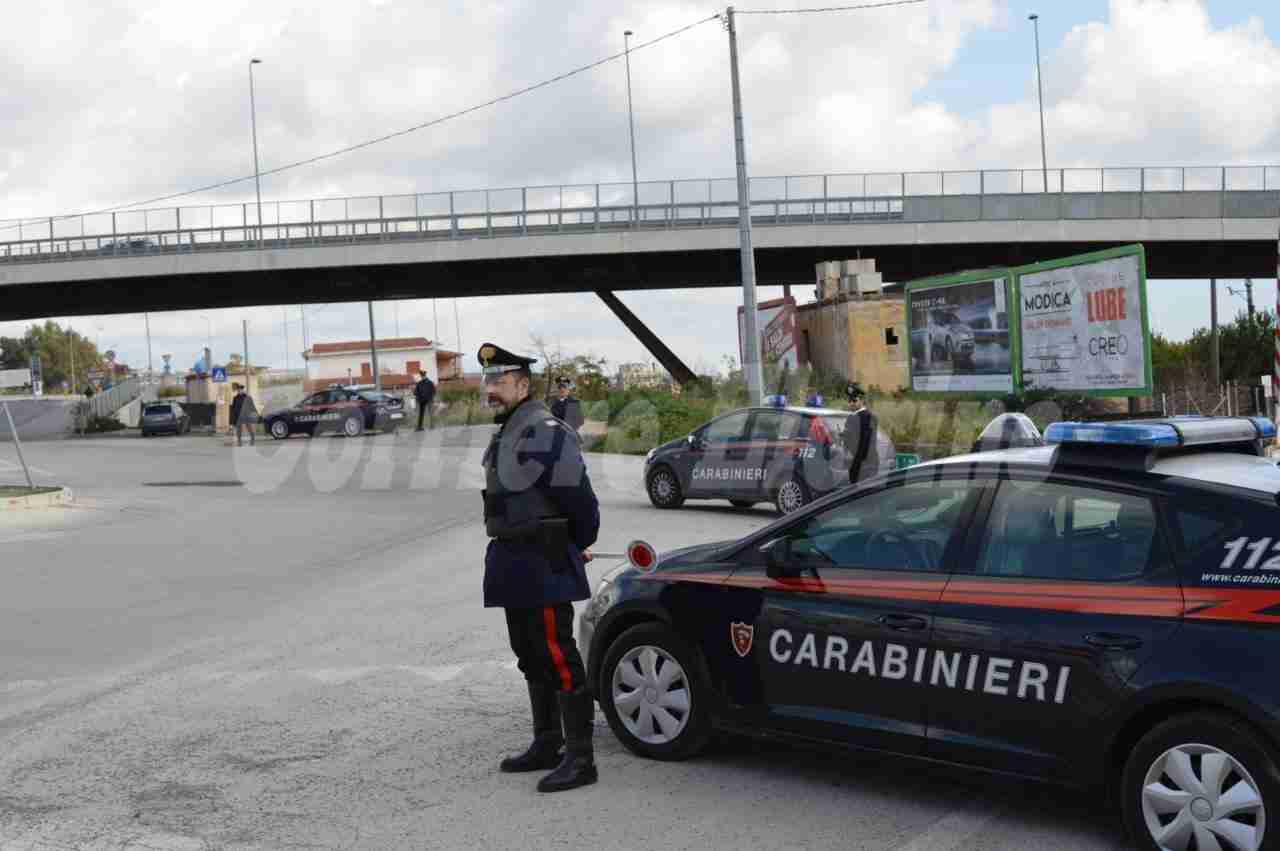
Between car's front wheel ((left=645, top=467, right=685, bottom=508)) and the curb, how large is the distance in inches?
367

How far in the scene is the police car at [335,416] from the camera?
41.7 meters

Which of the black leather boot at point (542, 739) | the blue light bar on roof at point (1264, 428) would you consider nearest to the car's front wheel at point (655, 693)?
the black leather boot at point (542, 739)

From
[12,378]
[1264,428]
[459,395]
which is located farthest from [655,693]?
[459,395]

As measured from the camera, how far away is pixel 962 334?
3114 centimetres

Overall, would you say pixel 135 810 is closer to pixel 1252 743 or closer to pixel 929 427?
pixel 1252 743

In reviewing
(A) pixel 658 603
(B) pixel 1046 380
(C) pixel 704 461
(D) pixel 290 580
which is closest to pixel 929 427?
(B) pixel 1046 380

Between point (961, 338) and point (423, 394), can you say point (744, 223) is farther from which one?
point (423, 394)

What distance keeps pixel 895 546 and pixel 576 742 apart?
1.57m

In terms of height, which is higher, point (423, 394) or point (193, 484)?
point (423, 394)

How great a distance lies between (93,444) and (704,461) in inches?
1190

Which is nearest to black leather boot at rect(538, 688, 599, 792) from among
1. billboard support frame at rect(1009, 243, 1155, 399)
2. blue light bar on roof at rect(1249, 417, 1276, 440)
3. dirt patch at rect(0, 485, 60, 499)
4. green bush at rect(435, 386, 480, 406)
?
blue light bar on roof at rect(1249, 417, 1276, 440)

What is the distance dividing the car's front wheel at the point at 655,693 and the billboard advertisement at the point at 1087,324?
20225mm

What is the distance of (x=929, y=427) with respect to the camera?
2773 cm

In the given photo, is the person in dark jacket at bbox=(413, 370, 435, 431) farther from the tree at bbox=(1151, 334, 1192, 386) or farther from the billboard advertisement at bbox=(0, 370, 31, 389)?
the tree at bbox=(1151, 334, 1192, 386)
